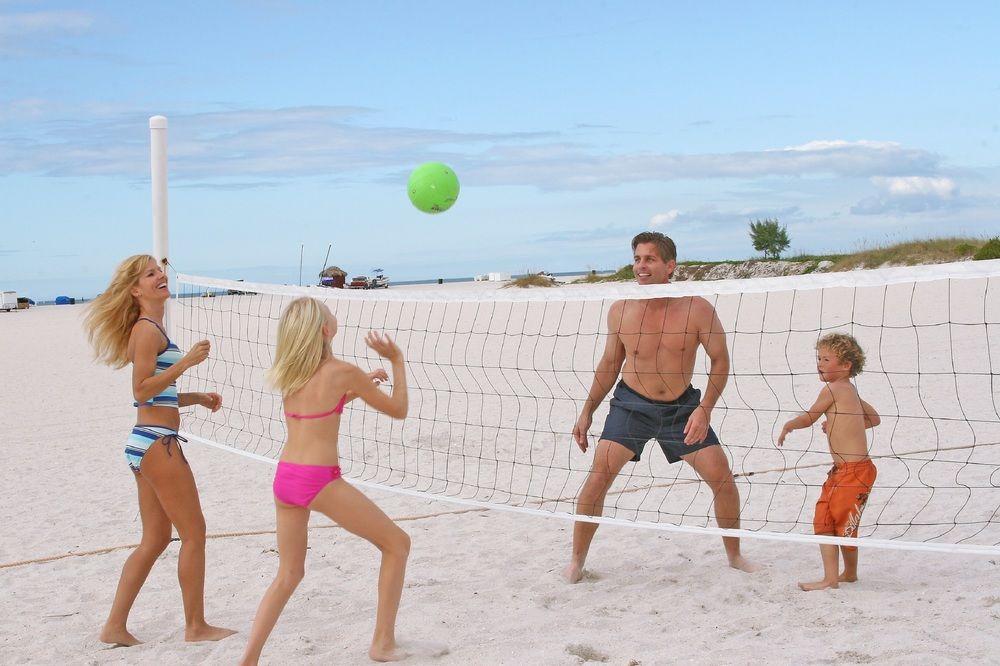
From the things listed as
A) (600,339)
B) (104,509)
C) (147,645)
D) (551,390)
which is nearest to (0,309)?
(600,339)

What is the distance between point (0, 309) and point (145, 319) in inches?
1326

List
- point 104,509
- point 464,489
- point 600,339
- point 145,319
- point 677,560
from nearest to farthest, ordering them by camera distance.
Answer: point 145,319 < point 677,560 < point 104,509 < point 464,489 < point 600,339

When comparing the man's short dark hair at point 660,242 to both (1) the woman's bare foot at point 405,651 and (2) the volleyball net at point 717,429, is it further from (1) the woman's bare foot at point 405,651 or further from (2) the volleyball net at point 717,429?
(1) the woman's bare foot at point 405,651

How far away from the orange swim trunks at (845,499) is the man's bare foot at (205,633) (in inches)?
107

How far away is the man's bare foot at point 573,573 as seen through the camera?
4879 millimetres

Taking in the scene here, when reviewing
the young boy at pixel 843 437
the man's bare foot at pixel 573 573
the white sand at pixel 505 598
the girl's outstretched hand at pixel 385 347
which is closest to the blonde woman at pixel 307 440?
the girl's outstretched hand at pixel 385 347

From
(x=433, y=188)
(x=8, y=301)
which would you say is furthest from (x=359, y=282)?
(x=433, y=188)

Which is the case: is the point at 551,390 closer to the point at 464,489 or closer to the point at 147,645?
the point at 464,489

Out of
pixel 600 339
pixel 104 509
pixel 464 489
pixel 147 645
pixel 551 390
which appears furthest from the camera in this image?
pixel 600 339

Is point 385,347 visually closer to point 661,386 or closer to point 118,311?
point 118,311

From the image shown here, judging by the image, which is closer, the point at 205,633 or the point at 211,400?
the point at 205,633

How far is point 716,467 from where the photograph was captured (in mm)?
4516

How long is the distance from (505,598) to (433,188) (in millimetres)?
5456

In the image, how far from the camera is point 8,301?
34.2m
